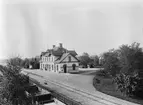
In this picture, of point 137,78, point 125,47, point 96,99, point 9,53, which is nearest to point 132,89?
point 137,78

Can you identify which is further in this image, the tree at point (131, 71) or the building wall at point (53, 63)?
the building wall at point (53, 63)

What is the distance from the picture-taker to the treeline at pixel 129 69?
1342cm

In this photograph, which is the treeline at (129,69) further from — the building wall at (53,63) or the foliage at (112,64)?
the building wall at (53,63)

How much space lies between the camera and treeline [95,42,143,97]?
1342 cm

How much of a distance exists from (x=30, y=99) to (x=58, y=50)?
28334 millimetres

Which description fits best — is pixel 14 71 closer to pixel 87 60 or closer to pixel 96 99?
pixel 96 99

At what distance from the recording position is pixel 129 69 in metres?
16.5

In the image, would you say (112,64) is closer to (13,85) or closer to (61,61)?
(61,61)

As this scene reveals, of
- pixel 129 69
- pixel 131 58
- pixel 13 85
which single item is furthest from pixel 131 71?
pixel 13 85

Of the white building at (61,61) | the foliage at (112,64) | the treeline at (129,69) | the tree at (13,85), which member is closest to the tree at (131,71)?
the treeline at (129,69)

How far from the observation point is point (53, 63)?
3650 cm

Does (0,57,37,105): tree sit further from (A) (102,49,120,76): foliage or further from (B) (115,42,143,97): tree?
(A) (102,49,120,76): foliage

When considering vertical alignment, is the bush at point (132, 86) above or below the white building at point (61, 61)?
below

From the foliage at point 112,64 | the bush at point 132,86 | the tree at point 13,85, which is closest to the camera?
the tree at point 13,85
